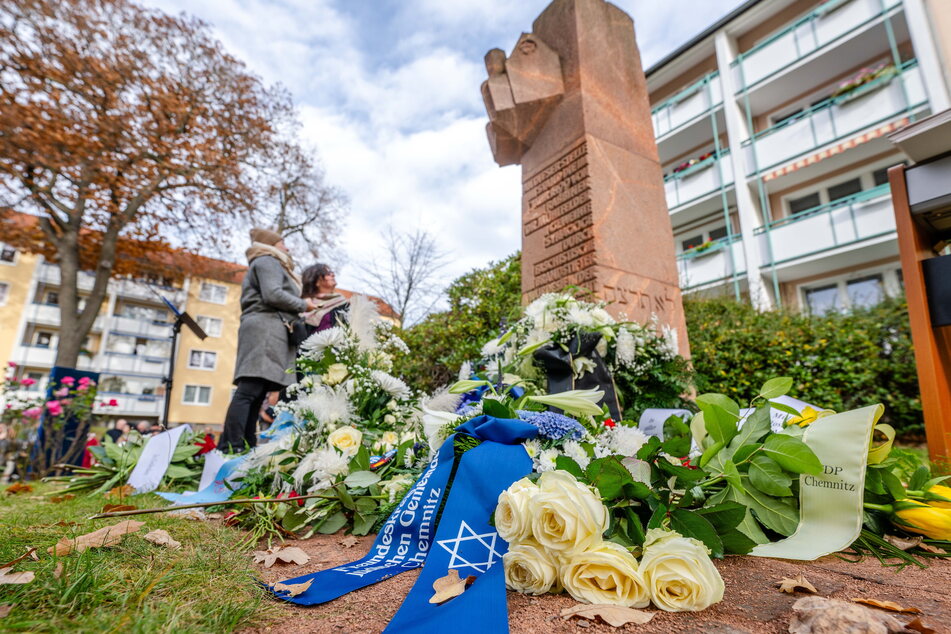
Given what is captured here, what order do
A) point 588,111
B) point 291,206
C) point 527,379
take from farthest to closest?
point 291,206 → point 588,111 → point 527,379

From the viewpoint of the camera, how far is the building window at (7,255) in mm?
26375

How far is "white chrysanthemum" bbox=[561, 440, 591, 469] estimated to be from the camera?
1294 millimetres

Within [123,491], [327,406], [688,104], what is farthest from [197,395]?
[327,406]

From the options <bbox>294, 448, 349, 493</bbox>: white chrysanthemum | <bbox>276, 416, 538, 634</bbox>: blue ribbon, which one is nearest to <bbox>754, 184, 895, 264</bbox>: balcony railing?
<bbox>276, 416, 538, 634</bbox>: blue ribbon

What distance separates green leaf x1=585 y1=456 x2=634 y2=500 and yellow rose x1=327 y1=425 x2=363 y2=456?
3.77ft

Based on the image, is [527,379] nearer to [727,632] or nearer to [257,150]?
[727,632]

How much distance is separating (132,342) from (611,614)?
117 ft

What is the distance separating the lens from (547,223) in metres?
4.00

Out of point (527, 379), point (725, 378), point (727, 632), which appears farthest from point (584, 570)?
point (725, 378)

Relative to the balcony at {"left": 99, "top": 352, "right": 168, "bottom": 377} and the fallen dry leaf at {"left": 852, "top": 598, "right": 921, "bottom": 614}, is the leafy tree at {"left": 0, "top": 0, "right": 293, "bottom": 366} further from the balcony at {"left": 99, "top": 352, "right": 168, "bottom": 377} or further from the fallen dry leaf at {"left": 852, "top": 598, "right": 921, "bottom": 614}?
the balcony at {"left": 99, "top": 352, "right": 168, "bottom": 377}

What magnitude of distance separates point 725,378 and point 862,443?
4.76m

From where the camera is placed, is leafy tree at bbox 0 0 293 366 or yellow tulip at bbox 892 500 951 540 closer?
yellow tulip at bbox 892 500 951 540

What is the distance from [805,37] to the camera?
1262cm

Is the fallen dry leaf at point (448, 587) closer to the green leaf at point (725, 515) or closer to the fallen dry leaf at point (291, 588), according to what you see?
the fallen dry leaf at point (291, 588)
